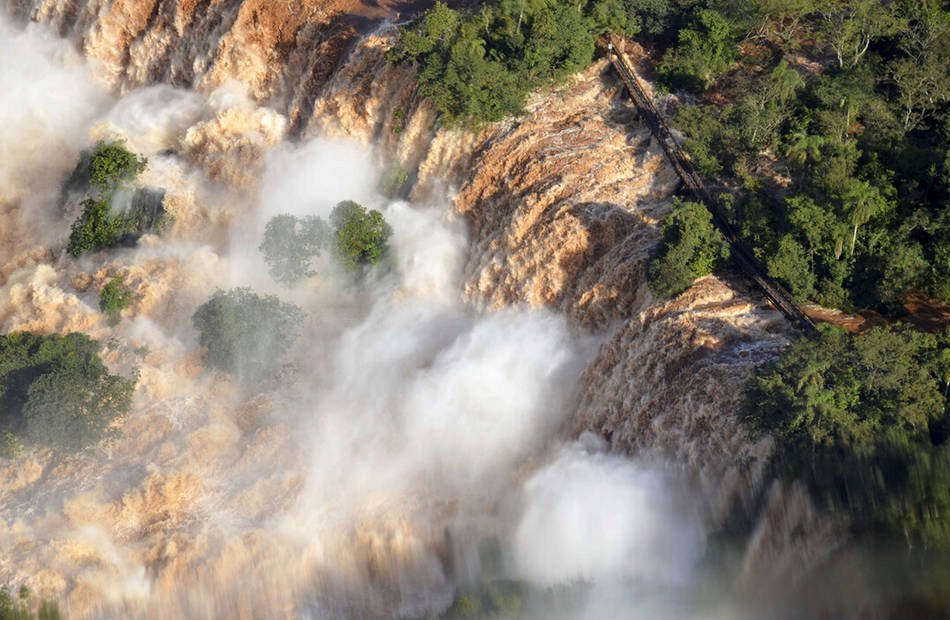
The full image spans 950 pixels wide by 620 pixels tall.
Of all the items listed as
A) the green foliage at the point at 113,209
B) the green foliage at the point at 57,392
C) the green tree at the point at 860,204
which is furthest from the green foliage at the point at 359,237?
the green tree at the point at 860,204

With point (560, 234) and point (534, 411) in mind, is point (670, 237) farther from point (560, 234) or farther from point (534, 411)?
point (534, 411)

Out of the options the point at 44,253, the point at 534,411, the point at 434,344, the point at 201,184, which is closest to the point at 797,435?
the point at 534,411

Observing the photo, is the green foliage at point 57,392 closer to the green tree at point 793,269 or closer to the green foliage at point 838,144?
Result: the green foliage at point 838,144

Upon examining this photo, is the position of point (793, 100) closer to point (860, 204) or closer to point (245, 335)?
point (860, 204)

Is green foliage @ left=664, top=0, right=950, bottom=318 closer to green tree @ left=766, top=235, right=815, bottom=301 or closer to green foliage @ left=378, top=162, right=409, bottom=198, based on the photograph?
green tree @ left=766, top=235, right=815, bottom=301

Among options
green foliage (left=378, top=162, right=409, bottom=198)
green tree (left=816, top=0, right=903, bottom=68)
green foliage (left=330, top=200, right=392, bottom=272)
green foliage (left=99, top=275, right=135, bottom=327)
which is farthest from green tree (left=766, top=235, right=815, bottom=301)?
green foliage (left=99, top=275, right=135, bottom=327)

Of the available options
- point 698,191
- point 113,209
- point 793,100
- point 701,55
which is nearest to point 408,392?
point 698,191
